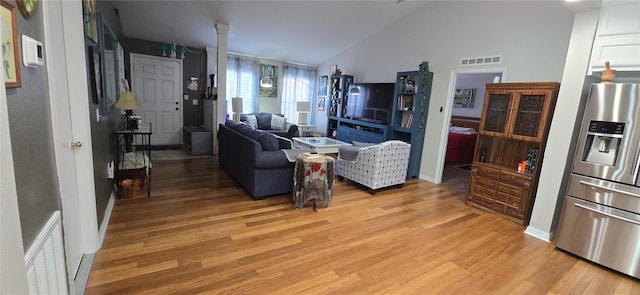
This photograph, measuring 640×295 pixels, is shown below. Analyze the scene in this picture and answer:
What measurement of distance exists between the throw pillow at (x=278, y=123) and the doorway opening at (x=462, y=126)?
3761 mm

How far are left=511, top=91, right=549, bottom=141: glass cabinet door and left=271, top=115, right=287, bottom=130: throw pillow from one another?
Answer: 4841mm

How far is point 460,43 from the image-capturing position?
4480 millimetres

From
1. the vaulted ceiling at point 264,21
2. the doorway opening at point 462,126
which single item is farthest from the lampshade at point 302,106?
the doorway opening at point 462,126

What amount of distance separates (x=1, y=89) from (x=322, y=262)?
2.11 metres

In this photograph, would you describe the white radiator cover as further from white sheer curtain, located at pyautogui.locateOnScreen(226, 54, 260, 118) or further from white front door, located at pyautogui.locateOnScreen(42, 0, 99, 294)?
white sheer curtain, located at pyautogui.locateOnScreen(226, 54, 260, 118)

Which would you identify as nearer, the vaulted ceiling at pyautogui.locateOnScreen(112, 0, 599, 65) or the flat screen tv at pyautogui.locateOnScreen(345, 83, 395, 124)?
the vaulted ceiling at pyautogui.locateOnScreen(112, 0, 599, 65)

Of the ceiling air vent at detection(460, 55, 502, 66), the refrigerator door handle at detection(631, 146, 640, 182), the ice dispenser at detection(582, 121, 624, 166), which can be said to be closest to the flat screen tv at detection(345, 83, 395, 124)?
the ceiling air vent at detection(460, 55, 502, 66)

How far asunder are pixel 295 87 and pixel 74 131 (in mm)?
6412

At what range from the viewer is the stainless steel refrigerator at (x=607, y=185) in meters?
2.39

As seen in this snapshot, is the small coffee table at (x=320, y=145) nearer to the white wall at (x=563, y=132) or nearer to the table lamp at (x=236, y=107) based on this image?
the table lamp at (x=236, y=107)

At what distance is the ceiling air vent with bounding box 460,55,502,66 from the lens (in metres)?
4.05

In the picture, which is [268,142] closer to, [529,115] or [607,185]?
[529,115]

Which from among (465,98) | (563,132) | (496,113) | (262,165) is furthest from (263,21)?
(465,98)

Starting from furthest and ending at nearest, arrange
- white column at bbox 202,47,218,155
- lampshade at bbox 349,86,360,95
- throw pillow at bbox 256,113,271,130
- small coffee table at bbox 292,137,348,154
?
throw pillow at bbox 256,113,271,130 < lampshade at bbox 349,86,360,95 < white column at bbox 202,47,218,155 < small coffee table at bbox 292,137,348,154
